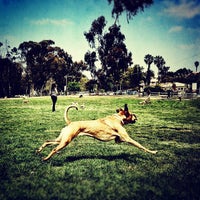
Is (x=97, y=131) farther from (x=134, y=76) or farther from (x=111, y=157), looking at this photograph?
(x=134, y=76)

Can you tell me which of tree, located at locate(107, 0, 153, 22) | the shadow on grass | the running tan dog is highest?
tree, located at locate(107, 0, 153, 22)

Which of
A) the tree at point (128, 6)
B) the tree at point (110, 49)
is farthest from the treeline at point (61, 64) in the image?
the tree at point (128, 6)

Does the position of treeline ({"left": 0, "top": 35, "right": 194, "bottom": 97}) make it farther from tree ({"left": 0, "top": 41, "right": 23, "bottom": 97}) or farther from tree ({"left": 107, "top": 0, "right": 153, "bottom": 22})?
tree ({"left": 107, "top": 0, "right": 153, "bottom": 22})

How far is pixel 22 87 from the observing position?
7744cm

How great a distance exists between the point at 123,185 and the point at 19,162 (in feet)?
8.49

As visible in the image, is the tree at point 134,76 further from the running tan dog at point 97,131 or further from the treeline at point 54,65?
the running tan dog at point 97,131

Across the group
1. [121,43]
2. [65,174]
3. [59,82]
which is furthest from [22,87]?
[65,174]

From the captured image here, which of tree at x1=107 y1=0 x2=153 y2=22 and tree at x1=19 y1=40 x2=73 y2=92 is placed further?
tree at x1=19 y1=40 x2=73 y2=92

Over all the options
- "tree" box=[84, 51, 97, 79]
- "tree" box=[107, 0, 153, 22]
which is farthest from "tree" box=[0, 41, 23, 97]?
"tree" box=[107, 0, 153, 22]

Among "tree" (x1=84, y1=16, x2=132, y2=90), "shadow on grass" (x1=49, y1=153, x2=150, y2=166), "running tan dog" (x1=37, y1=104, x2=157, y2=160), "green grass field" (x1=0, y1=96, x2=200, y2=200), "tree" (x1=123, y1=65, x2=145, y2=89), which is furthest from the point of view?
"tree" (x1=123, y1=65, x2=145, y2=89)

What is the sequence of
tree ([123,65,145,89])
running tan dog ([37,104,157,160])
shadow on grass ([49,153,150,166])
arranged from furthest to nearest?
tree ([123,65,145,89]) → shadow on grass ([49,153,150,166]) → running tan dog ([37,104,157,160])

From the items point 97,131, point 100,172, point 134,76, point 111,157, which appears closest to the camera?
point 100,172

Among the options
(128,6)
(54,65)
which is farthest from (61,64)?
(128,6)

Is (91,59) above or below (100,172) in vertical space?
above
